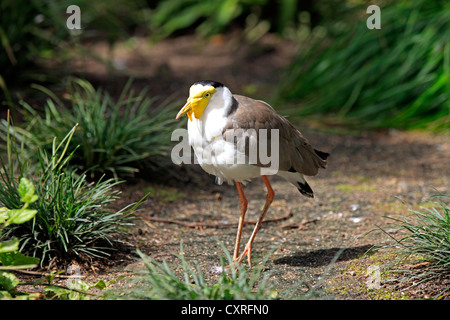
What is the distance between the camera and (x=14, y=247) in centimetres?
279

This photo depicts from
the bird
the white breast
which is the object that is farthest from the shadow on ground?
the white breast

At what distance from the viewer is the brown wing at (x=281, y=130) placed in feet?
11.0

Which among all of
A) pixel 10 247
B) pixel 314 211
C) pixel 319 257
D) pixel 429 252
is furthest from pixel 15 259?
pixel 314 211

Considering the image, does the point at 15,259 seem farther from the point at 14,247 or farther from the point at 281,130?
the point at 281,130

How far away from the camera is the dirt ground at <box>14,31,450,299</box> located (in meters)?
3.46

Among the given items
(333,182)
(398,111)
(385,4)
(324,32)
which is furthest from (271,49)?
(333,182)

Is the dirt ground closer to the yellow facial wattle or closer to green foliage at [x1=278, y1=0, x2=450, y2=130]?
green foliage at [x1=278, y1=0, x2=450, y2=130]

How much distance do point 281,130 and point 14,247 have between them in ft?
5.64

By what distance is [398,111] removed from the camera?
Result: 6473 millimetres

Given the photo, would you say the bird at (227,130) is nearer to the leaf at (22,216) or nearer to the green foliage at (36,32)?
the leaf at (22,216)

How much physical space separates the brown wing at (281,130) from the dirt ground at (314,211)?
605 mm

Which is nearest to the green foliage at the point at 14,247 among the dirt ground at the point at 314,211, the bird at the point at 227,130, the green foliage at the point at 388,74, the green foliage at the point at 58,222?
the green foliage at the point at 58,222

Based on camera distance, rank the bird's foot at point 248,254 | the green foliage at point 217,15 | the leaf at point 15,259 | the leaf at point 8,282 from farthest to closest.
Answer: the green foliage at point 217,15, the bird's foot at point 248,254, the leaf at point 15,259, the leaf at point 8,282
